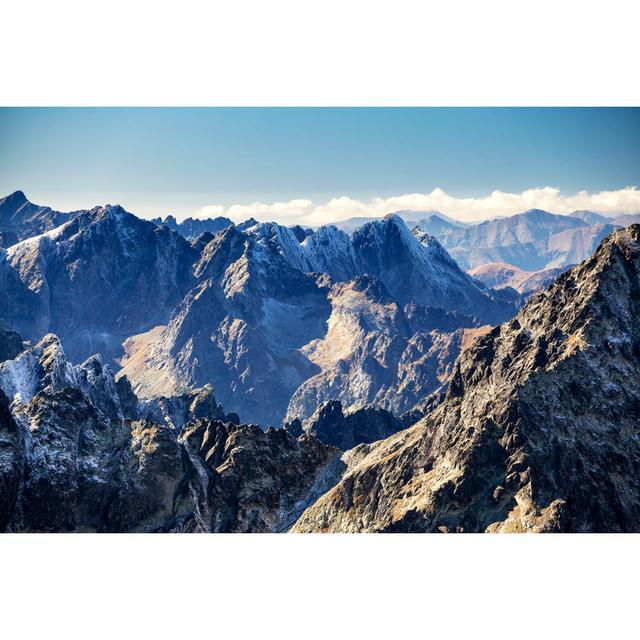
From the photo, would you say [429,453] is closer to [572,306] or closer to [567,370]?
[567,370]

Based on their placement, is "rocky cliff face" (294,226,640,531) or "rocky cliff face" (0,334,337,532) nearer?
"rocky cliff face" (294,226,640,531)

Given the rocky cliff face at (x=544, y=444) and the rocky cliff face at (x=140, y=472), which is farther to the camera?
the rocky cliff face at (x=140, y=472)

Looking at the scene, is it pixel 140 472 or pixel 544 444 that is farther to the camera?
pixel 140 472

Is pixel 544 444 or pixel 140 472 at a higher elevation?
pixel 544 444
